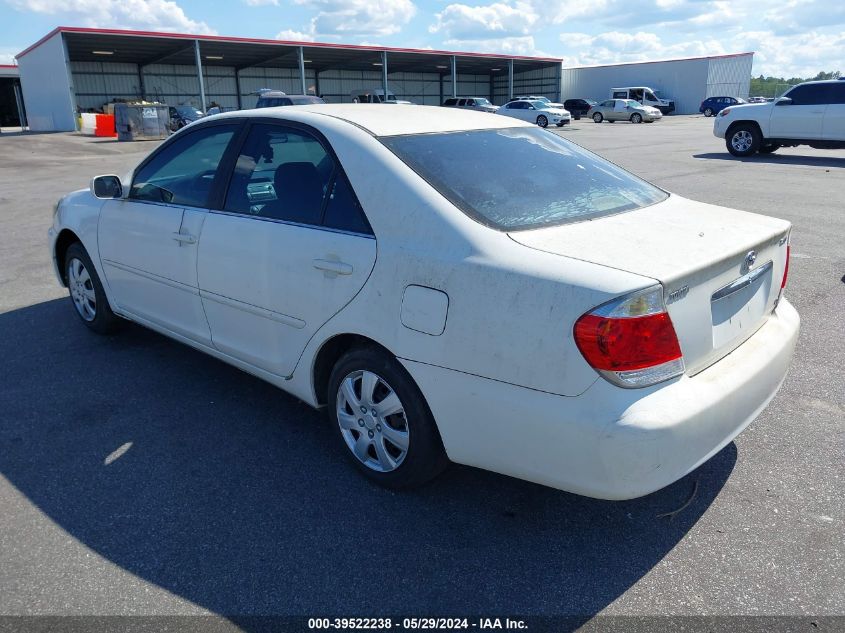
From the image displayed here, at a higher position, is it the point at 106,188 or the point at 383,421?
the point at 106,188

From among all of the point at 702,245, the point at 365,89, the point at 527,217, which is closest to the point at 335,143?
the point at 527,217

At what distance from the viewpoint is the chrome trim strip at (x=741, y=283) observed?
2.61 metres

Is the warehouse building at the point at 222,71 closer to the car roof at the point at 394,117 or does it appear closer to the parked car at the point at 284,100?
the parked car at the point at 284,100

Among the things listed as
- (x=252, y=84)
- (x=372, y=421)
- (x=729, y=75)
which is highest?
(x=729, y=75)

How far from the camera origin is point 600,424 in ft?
7.47

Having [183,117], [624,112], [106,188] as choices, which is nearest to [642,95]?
[624,112]

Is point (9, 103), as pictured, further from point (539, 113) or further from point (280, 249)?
point (280, 249)

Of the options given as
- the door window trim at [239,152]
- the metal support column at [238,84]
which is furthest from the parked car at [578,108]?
the door window trim at [239,152]

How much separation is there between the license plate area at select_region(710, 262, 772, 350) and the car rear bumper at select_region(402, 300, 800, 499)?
98 mm

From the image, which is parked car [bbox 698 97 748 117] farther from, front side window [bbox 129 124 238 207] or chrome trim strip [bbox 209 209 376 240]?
chrome trim strip [bbox 209 209 376 240]

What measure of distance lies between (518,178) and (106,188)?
9.18 ft

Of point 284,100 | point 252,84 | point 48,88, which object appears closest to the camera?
point 284,100

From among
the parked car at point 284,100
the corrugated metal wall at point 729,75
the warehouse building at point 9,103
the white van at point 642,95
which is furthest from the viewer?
the corrugated metal wall at point 729,75

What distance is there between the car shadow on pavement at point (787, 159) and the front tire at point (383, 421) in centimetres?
1600
